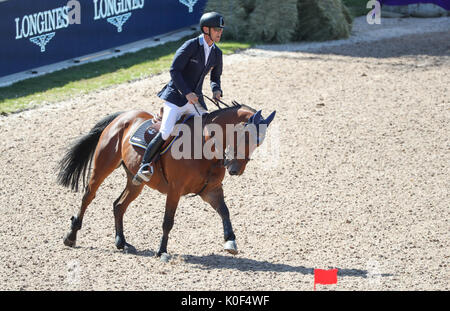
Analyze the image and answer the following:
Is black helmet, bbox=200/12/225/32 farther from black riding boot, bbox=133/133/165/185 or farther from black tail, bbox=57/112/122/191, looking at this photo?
black tail, bbox=57/112/122/191

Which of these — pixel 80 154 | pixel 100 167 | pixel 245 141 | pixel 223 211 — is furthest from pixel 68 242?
pixel 245 141

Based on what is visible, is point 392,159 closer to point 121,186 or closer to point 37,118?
point 121,186

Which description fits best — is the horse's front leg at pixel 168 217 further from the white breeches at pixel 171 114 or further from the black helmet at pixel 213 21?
the black helmet at pixel 213 21

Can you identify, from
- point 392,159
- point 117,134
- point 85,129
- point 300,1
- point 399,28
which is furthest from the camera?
point 399,28

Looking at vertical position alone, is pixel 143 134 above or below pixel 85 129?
above

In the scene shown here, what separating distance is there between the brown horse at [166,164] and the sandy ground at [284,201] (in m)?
0.42

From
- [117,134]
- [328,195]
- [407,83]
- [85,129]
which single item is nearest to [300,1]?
[407,83]

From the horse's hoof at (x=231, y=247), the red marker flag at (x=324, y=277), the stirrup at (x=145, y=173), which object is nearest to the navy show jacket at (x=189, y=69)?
the stirrup at (x=145, y=173)

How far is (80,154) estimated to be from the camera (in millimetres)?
8422

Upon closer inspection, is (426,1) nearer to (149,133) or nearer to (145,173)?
(149,133)

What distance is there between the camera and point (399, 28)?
65.1 ft

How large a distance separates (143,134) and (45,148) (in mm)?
3915

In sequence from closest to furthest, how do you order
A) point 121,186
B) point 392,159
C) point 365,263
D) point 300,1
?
point 365,263
point 121,186
point 392,159
point 300,1

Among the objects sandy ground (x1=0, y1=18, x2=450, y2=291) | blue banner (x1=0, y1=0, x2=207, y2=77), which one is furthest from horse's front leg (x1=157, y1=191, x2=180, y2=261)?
blue banner (x1=0, y1=0, x2=207, y2=77)
